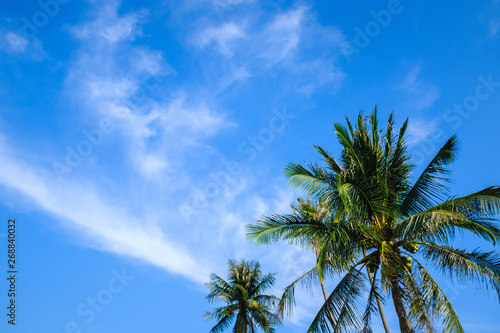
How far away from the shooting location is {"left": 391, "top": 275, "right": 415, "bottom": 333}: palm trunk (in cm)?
1050

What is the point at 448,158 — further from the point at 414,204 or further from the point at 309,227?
the point at 309,227

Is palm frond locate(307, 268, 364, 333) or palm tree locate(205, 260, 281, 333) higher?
palm tree locate(205, 260, 281, 333)

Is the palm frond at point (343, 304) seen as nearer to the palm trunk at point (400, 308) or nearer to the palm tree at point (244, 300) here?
the palm trunk at point (400, 308)

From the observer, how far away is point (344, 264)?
40.1ft

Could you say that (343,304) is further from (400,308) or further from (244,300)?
(244,300)

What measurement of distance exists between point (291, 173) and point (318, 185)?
0.96 m

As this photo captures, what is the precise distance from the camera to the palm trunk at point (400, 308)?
34.4 ft

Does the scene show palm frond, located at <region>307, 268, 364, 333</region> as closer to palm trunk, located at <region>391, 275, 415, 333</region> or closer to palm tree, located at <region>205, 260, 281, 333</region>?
palm trunk, located at <region>391, 275, 415, 333</region>

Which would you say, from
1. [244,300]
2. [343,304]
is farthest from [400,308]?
[244,300]

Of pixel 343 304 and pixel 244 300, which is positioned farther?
pixel 244 300

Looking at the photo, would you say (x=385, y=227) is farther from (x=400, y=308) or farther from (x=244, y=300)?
(x=244, y=300)

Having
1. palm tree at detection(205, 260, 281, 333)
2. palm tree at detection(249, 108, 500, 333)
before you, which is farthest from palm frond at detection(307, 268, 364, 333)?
palm tree at detection(205, 260, 281, 333)

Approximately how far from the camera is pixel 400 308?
10.8 m

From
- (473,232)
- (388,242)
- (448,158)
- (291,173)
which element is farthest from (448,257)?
(291,173)
